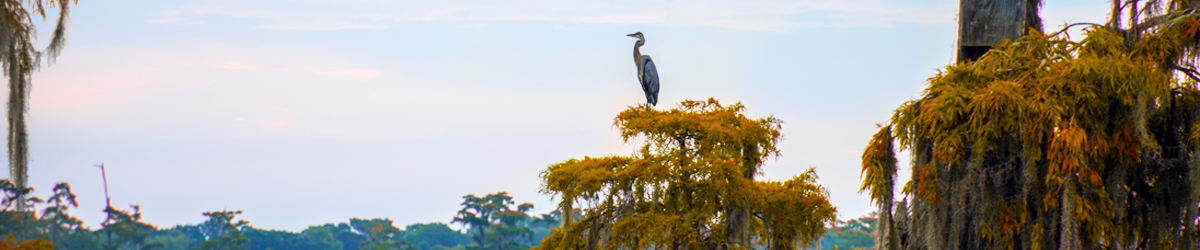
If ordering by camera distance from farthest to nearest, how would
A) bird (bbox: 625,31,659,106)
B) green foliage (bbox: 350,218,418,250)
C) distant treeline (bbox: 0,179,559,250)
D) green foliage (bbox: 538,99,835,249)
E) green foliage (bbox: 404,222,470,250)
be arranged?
green foliage (bbox: 404,222,470,250) → green foliage (bbox: 350,218,418,250) → distant treeline (bbox: 0,179,559,250) → bird (bbox: 625,31,659,106) → green foliage (bbox: 538,99,835,249)

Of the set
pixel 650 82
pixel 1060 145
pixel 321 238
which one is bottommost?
pixel 1060 145

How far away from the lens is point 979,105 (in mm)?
8977

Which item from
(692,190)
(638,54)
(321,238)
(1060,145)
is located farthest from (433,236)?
(1060,145)

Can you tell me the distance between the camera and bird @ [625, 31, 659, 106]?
1627 cm

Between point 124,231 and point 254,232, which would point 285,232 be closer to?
point 254,232

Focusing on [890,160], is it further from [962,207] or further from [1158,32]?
[1158,32]

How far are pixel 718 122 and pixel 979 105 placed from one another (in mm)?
5591

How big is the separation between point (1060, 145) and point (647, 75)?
27.9 feet

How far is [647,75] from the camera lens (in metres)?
16.3

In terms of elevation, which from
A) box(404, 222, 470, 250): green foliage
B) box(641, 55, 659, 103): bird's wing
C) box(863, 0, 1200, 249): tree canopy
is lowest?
box(863, 0, 1200, 249): tree canopy

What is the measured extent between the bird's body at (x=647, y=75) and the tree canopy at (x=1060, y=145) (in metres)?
6.76

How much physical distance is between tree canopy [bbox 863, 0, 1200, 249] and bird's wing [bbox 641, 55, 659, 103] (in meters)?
6.75

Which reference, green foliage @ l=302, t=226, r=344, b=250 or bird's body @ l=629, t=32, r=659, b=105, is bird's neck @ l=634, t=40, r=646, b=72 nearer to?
bird's body @ l=629, t=32, r=659, b=105

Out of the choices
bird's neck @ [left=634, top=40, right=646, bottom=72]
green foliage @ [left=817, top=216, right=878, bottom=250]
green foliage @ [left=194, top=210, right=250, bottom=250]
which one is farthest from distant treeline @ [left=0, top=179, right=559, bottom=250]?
bird's neck @ [left=634, top=40, right=646, bottom=72]
